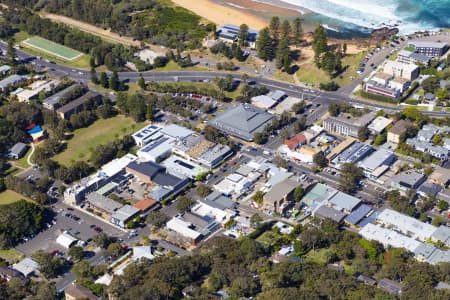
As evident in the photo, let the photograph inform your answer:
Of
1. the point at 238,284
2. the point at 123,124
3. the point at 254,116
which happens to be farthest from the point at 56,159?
the point at 238,284

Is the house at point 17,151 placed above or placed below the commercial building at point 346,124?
below

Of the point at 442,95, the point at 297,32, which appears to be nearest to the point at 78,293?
the point at 442,95

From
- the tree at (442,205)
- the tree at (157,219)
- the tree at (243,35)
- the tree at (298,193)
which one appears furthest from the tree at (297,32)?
the tree at (157,219)

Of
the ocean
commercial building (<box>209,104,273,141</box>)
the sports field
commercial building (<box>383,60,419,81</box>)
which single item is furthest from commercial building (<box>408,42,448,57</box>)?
the sports field

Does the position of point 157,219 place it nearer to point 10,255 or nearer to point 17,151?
point 10,255

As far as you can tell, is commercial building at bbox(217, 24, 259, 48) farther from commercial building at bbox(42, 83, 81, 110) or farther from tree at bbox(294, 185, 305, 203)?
tree at bbox(294, 185, 305, 203)

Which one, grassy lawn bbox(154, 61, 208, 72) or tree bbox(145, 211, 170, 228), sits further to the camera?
grassy lawn bbox(154, 61, 208, 72)

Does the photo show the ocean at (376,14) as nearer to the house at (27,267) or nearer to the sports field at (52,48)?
the sports field at (52,48)
